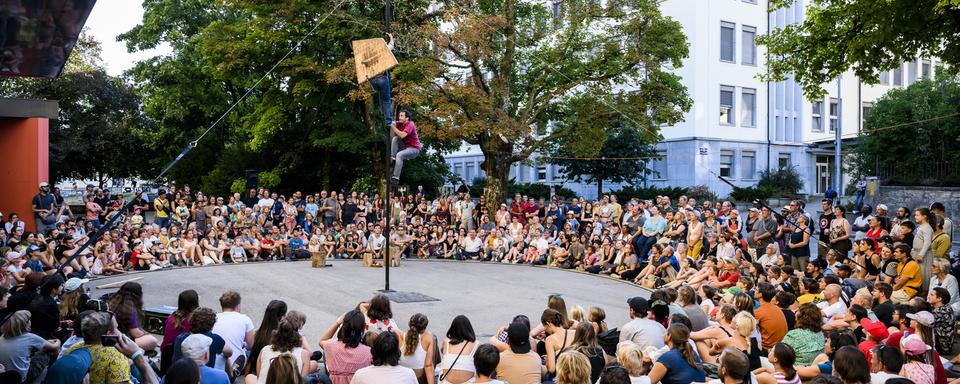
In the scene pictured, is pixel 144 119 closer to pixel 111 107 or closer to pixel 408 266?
pixel 111 107

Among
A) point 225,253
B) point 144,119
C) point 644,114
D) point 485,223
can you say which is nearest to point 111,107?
point 144,119

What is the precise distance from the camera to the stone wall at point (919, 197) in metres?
22.8

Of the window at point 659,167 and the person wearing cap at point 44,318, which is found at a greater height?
the window at point 659,167

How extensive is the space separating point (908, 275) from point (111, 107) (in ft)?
120

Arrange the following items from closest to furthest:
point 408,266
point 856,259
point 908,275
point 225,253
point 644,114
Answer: point 908,275 → point 856,259 → point 408,266 → point 225,253 → point 644,114

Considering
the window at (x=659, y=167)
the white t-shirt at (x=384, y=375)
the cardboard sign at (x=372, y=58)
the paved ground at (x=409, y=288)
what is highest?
the cardboard sign at (x=372, y=58)

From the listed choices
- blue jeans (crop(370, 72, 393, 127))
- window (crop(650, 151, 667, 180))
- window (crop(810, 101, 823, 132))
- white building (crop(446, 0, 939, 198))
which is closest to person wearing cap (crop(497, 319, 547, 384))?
A: blue jeans (crop(370, 72, 393, 127))

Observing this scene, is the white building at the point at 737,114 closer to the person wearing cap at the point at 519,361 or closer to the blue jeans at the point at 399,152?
the blue jeans at the point at 399,152

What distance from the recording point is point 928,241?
10.7 metres

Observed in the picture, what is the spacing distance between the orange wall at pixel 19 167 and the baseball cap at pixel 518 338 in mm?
18347

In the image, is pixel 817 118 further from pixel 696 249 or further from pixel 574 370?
pixel 574 370

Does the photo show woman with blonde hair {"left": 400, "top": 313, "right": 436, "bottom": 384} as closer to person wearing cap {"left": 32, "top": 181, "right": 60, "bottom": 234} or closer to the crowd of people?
the crowd of people

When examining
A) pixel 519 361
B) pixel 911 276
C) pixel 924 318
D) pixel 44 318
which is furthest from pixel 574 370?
pixel 911 276

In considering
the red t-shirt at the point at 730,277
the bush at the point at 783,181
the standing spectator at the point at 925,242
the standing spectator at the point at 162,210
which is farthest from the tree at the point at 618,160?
the standing spectator at the point at 925,242
